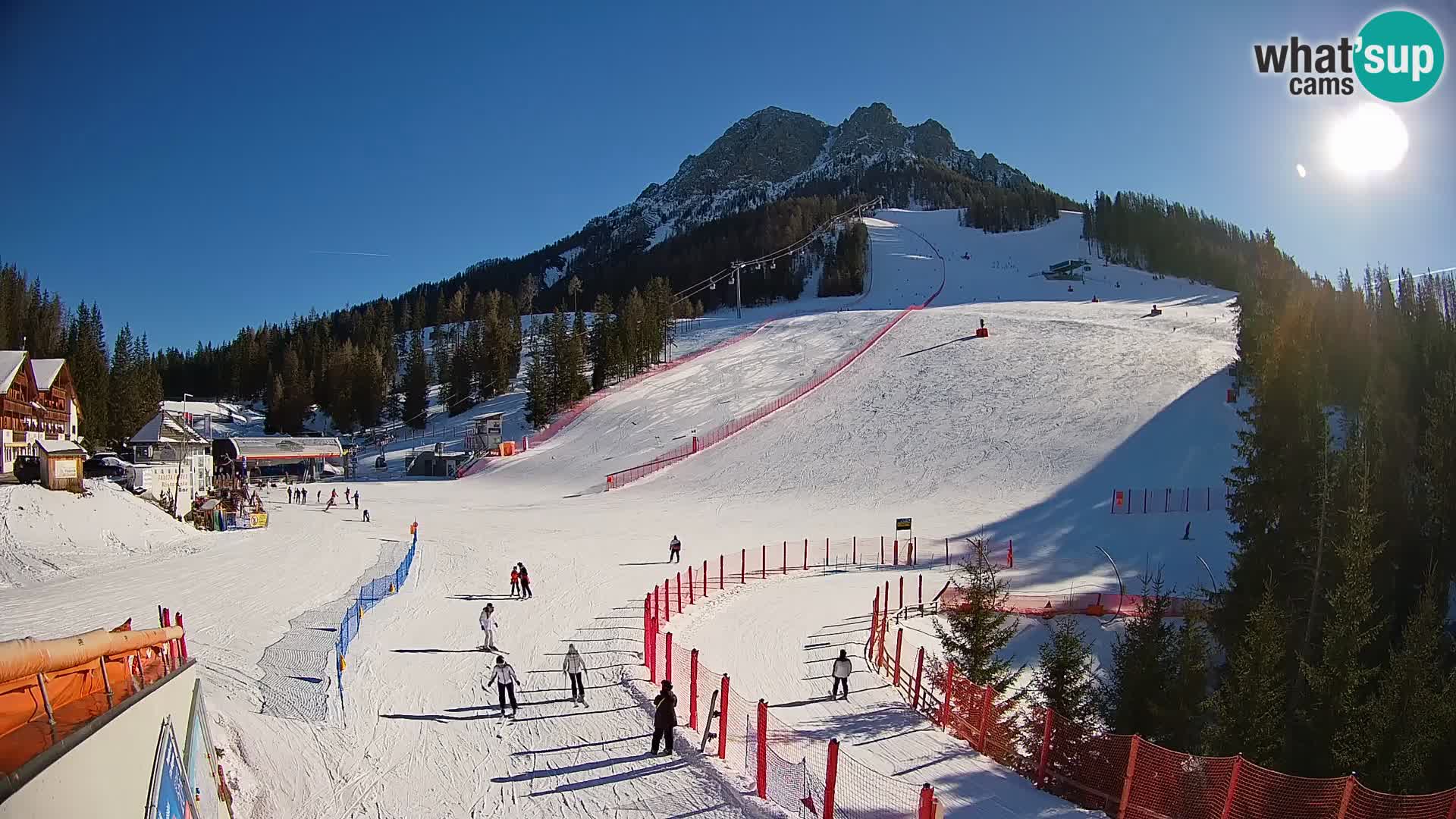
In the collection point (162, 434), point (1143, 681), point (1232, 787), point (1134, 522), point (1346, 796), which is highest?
point (162, 434)

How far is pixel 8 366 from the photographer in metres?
36.6

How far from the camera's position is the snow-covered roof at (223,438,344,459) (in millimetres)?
63531

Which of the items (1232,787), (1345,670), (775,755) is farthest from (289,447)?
(1232,787)

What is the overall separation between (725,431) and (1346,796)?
44.8 metres

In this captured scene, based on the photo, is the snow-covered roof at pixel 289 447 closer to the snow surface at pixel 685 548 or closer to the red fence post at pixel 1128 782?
the snow surface at pixel 685 548

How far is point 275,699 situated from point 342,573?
1313 centimetres

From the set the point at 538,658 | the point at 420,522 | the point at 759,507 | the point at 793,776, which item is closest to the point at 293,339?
the point at 420,522

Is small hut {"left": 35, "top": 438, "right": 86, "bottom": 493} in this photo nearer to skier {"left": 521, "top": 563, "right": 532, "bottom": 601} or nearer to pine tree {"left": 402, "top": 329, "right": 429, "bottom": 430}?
skier {"left": 521, "top": 563, "right": 532, "bottom": 601}

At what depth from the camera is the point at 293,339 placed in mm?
115188

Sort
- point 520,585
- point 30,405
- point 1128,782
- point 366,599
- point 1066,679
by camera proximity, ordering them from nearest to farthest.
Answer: point 1128,782 < point 1066,679 < point 366,599 < point 520,585 < point 30,405

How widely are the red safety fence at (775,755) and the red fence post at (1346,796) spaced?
163 inches

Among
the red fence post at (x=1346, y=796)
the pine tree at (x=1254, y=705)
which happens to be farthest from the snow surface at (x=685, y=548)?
the pine tree at (x=1254, y=705)

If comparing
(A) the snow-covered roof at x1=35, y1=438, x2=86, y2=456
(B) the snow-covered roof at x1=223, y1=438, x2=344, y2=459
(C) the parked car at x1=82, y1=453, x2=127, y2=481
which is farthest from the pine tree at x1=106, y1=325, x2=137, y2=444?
(A) the snow-covered roof at x1=35, y1=438, x2=86, y2=456

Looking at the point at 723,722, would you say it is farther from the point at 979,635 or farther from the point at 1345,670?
the point at 1345,670
